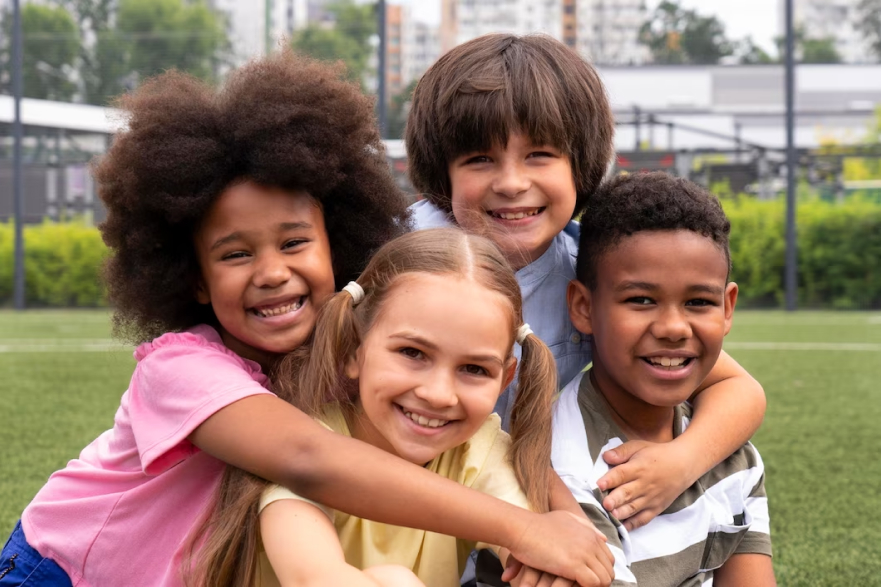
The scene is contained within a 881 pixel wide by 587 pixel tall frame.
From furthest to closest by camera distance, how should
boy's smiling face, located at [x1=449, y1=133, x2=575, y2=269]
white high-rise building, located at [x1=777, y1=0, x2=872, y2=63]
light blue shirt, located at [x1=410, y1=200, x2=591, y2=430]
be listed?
white high-rise building, located at [x1=777, y1=0, x2=872, y2=63] → light blue shirt, located at [x1=410, y1=200, x2=591, y2=430] → boy's smiling face, located at [x1=449, y1=133, x2=575, y2=269]

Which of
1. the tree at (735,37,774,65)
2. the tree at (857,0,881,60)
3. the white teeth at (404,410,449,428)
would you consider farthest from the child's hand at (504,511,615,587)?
the tree at (857,0,881,60)

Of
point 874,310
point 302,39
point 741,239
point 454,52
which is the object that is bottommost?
point 874,310

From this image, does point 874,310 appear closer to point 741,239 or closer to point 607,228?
point 741,239

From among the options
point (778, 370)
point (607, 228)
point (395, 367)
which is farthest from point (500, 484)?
point (778, 370)

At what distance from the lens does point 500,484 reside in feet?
5.68

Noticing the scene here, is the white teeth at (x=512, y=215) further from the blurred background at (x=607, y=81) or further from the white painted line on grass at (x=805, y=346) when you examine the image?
the blurred background at (x=607, y=81)

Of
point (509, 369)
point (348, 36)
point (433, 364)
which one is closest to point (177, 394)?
point (433, 364)

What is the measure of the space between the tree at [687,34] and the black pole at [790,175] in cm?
156

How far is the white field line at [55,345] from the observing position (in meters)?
7.61

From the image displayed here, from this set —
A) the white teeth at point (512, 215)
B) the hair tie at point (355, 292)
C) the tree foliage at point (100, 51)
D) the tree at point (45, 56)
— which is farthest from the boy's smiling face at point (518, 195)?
the tree at point (45, 56)

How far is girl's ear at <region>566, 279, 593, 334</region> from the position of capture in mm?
2062

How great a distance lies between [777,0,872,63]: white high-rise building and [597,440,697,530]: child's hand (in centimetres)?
1027

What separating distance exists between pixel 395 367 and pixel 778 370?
5.19m

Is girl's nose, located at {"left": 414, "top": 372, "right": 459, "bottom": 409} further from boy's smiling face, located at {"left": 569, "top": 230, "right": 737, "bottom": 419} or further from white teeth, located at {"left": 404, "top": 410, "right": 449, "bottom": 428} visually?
boy's smiling face, located at {"left": 569, "top": 230, "right": 737, "bottom": 419}
